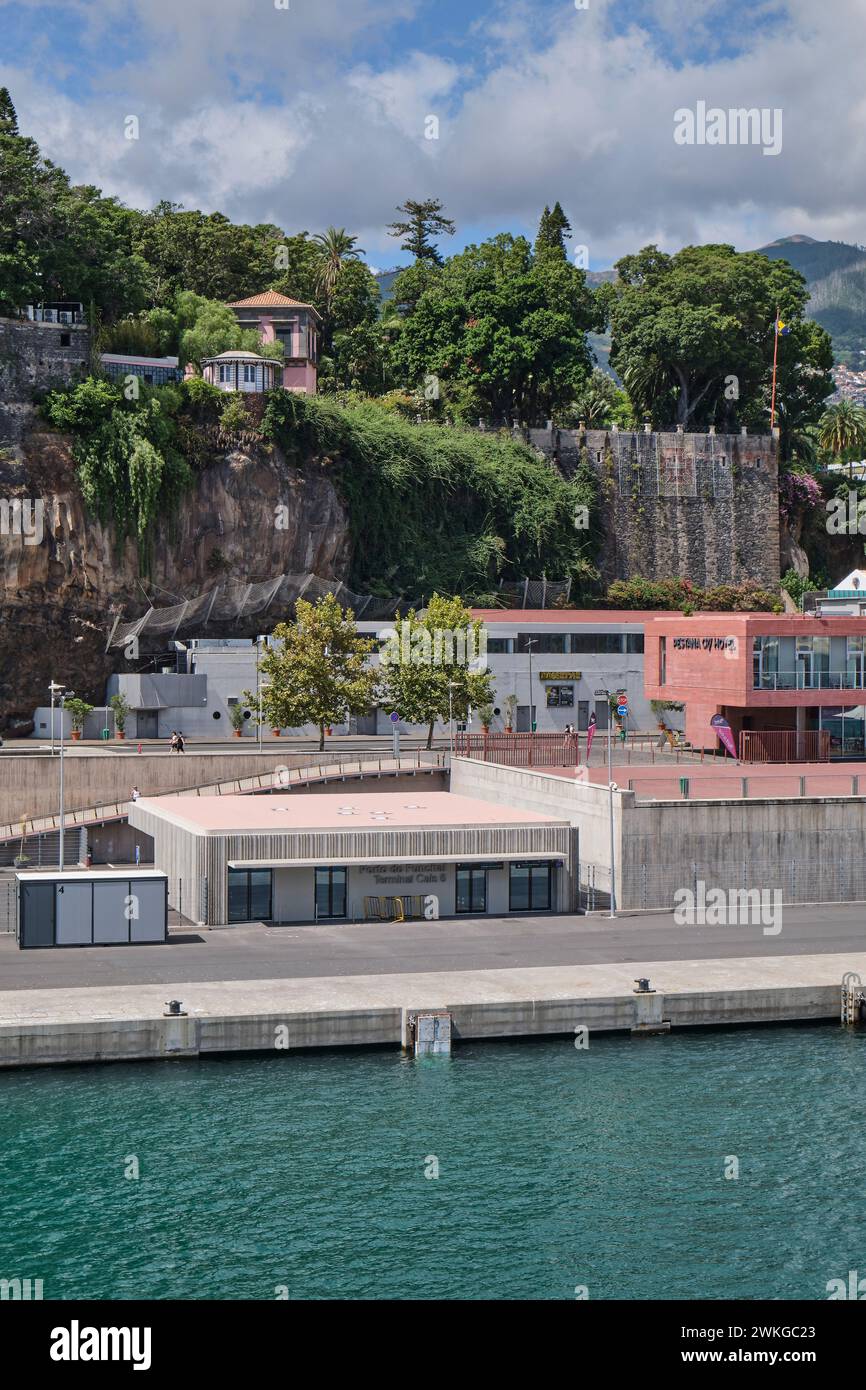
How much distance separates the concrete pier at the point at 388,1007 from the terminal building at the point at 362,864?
34.0 feet

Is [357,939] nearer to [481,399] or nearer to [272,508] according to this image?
[272,508]

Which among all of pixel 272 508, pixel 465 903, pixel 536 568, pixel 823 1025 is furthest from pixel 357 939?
pixel 536 568

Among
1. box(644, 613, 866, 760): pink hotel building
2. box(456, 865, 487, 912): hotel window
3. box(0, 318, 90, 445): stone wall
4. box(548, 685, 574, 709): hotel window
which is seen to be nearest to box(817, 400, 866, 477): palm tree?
box(548, 685, 574, 709): hotel window

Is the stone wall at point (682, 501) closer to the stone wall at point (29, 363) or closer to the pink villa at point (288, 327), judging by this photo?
the pink villa at point (288, 327)

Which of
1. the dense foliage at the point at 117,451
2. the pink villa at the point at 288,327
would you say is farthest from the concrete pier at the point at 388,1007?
the pink villa at the point at 288,327

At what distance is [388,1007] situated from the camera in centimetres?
4416

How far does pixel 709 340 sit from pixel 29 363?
53.3m

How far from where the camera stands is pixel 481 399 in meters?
128

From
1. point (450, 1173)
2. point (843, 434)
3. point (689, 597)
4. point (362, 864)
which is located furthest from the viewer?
point (843, 434)

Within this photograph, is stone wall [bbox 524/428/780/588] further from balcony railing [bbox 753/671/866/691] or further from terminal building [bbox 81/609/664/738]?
balcony railing [bbox 753/671/866/691]

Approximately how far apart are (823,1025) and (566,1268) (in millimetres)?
18320

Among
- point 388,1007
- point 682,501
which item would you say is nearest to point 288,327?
point 682,501

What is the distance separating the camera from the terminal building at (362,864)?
57.5 m

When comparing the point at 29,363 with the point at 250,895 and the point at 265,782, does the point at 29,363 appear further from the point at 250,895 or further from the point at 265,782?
the point at 250,895
